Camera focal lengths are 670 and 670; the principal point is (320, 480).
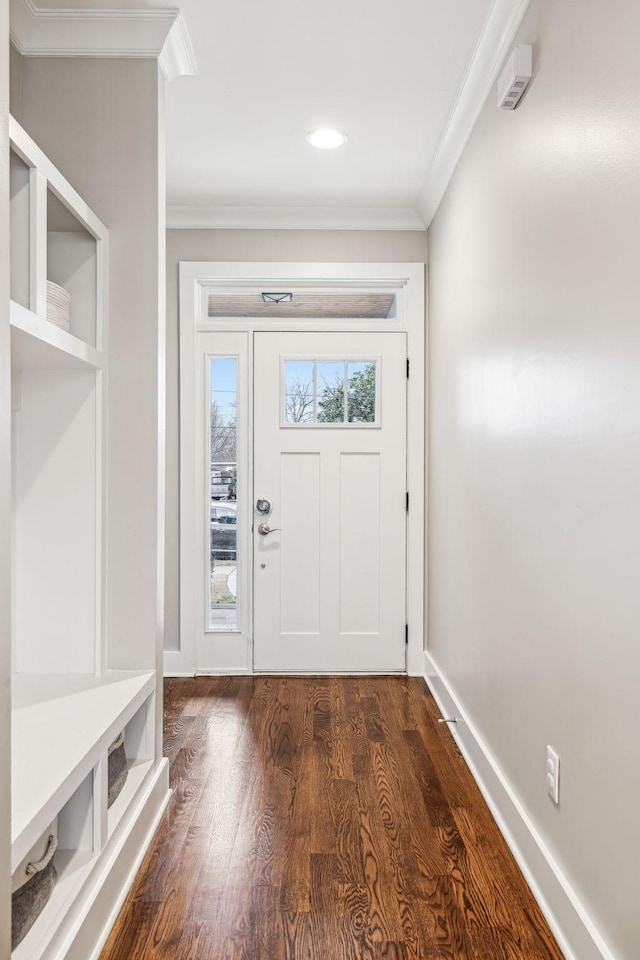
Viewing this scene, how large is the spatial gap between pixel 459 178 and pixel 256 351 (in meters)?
1.39

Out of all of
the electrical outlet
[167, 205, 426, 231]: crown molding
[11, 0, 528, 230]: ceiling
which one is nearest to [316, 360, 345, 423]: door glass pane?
[167, 205, 426, 231]: crown molding

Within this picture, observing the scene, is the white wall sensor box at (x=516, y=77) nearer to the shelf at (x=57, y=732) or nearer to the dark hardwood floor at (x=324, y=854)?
the shelf at (x=57, y=732)

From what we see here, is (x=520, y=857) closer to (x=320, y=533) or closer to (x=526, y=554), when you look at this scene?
(x=526, y=554)

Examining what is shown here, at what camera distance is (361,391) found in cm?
372

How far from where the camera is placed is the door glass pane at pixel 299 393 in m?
3.70

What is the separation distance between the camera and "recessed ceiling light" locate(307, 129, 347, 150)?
9.25 feet

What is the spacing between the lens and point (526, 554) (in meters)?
1.92

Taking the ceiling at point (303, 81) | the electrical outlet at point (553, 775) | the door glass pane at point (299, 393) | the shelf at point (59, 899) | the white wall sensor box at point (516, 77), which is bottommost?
the shelf at point (59, 899)

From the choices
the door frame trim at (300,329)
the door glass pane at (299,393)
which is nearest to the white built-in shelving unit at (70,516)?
the door frame trim at (300,329)

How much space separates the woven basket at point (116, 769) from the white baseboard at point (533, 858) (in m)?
1.15

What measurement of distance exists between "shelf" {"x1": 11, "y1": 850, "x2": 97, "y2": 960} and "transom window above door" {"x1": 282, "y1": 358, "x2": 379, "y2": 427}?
2.46m

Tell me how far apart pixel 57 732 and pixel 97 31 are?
6.84 ft

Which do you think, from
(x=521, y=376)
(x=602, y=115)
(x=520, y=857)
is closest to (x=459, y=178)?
(x=521, y=376)

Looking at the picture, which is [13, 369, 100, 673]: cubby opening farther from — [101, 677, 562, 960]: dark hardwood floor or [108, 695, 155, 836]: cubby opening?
[101, 677, 562, 960]: dark hardwood floor
